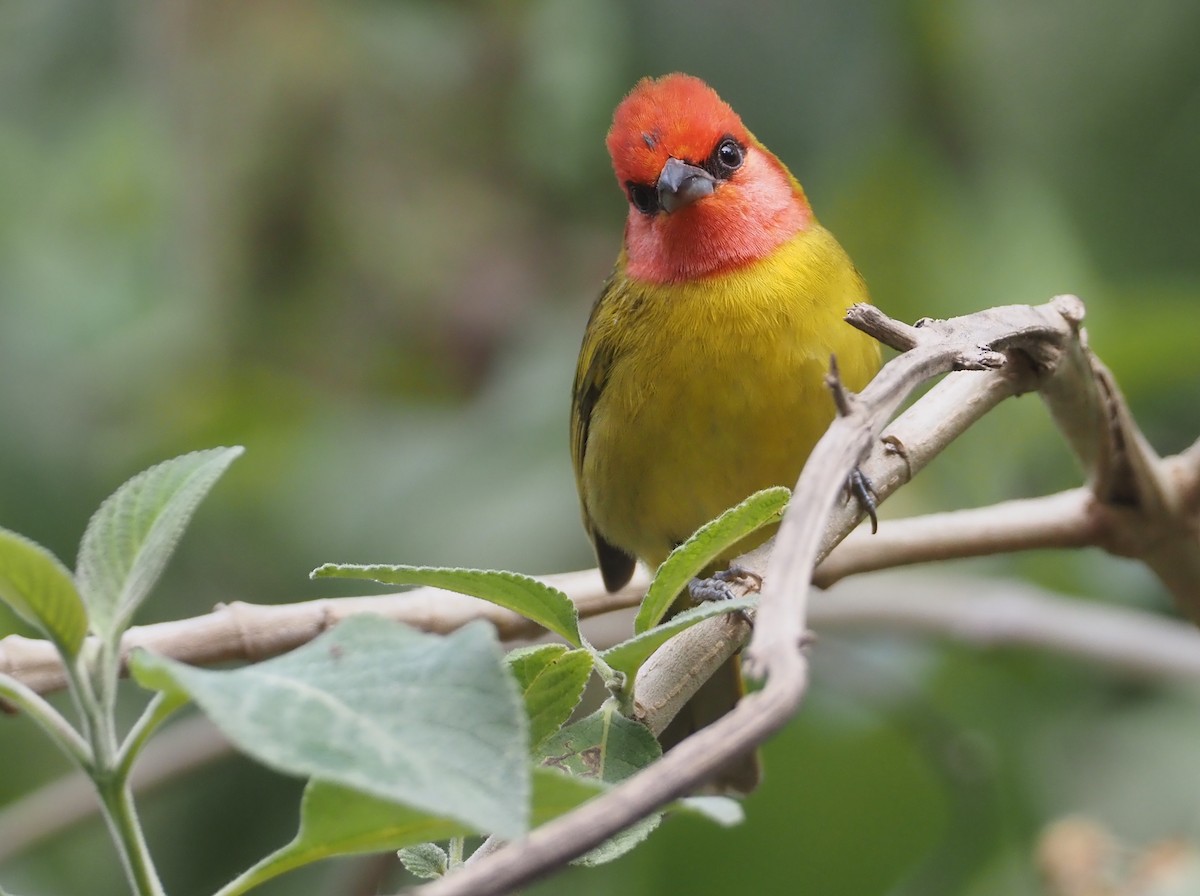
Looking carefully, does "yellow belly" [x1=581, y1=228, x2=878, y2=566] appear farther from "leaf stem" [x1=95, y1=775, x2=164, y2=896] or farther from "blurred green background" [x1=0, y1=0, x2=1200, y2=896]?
"leaf stem" [x1=95, y1=775, x2=164, y2=896]

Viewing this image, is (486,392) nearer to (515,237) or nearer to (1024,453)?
(515,237)

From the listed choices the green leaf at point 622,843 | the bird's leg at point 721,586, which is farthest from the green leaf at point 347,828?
the bird's leg at point 721,586

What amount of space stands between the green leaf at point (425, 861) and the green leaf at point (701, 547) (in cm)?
20

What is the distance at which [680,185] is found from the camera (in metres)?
2.61

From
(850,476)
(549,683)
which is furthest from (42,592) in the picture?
(850,476)

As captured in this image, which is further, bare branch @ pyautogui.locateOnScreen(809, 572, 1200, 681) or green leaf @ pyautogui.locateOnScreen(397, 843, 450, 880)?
bare branch @ pyautogui.locateOnScreen(809, 572, 1200, 681)

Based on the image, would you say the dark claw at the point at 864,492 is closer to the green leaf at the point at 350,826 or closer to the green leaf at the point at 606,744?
the green leaf at the point at 606,744

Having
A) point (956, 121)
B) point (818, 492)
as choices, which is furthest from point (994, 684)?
point (818, 492)

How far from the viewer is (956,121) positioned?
381 cm

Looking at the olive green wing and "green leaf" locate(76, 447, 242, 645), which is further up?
"green leaf" locate(76, 447, 242, 645)

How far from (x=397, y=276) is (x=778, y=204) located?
187 centimetres

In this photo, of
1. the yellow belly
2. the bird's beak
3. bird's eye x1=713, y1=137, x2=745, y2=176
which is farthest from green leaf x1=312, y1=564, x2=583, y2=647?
bird's eye x1=713, y1=137, x2=745, y2=176

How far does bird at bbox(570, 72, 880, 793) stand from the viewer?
91.9 inches

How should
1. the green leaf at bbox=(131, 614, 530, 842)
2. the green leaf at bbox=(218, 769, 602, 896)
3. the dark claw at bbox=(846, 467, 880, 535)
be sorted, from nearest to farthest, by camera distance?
1. the green leaf at bbox=(131, 614, 530, 842)
2. the green leaf at bbox=(218, 769, 602, 896)
3. the dark claw at bbox=(846, 467, 880, 535)
